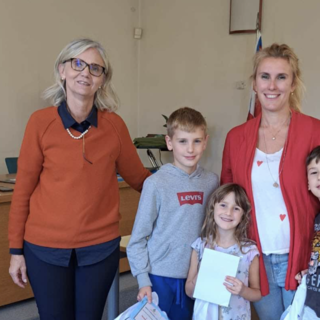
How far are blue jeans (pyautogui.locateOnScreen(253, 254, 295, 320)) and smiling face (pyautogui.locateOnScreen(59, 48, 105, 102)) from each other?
0.87 m

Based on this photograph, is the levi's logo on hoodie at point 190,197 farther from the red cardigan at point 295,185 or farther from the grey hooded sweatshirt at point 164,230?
the red cardigan at point 295,185

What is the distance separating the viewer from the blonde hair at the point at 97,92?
5.15 ft

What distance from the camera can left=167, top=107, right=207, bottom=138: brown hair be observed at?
1712 millimetres

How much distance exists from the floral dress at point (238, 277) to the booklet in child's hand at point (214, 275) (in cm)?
6

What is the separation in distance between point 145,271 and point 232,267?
12.6 inches

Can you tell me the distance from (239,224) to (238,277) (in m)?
0.20

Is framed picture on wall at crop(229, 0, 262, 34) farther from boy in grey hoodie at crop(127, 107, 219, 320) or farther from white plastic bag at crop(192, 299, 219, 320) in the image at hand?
white plastic bag at crop(192, 299, 219, 320)

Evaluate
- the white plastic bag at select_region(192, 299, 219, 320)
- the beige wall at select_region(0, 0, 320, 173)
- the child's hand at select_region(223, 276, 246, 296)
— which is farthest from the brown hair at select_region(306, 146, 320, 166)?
the beige wall at select_region(0, 0, 320, 173)

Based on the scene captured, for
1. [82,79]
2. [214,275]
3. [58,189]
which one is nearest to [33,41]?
[82,79]

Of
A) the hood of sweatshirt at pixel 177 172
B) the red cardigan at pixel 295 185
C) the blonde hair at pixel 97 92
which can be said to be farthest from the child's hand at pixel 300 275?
the blonde hair at pixel 97 92

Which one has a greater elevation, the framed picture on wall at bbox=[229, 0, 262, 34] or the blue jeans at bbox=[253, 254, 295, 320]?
the framed picture on wall at bbox=[229, 0, 262, 34]

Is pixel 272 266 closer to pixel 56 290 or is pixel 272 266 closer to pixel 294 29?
pixel 56 290

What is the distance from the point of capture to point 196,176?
5.71 ft

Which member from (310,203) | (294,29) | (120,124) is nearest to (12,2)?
(294,29)
